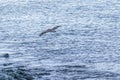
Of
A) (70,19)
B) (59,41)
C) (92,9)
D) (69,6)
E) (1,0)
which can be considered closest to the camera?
(59,41)

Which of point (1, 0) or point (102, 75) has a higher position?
point (1, 0)

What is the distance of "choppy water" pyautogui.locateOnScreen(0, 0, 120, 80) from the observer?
48906 mm

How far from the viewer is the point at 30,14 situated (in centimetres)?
10312

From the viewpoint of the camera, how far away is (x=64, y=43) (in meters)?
64.5

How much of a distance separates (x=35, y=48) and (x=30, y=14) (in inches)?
1687

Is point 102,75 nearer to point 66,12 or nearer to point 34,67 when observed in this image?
point 34,67

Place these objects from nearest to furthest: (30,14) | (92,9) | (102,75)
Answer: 1. (102,75)
2. (30,14)
3. (92,9)

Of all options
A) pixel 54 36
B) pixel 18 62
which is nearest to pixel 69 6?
pixel 54 36

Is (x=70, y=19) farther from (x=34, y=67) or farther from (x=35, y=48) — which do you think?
(x=34, y=67)

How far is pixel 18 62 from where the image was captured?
52.6 meters

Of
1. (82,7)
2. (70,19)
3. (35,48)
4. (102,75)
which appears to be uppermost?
(82,7)

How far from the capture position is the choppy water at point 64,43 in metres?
48.9

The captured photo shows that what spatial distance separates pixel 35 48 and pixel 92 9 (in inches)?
2051

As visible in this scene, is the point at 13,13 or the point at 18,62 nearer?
the point at 18,62
